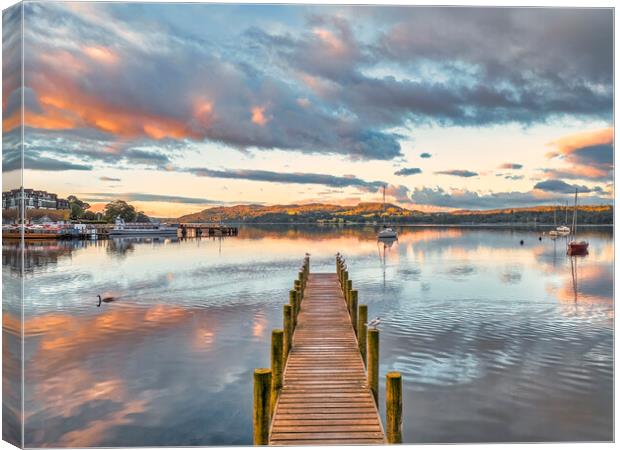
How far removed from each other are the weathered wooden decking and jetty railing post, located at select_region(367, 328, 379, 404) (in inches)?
5.6

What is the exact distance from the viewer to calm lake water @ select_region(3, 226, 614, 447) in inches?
317

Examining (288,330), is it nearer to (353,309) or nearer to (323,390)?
(323,390)

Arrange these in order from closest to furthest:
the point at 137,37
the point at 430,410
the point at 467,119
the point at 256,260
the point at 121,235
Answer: the point at 430,410 < the point at 137,37 < the point at 467,119 < the point at 256,260 < the point at 121,235

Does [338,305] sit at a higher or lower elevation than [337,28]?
lower

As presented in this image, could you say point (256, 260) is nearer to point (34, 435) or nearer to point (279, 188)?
point (279, 188)

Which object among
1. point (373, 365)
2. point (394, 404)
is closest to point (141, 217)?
point (373, 365)

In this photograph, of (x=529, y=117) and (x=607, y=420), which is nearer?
(x=607, y=420)

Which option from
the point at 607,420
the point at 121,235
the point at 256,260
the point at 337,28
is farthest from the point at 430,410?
the point at 121,235

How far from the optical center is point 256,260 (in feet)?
119

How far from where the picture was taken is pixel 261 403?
5.34m

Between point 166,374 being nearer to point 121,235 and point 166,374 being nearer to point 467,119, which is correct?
point 467,119

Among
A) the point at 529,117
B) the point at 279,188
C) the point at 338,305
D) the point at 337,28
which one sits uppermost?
the point at 337,28

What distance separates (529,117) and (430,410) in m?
7.15

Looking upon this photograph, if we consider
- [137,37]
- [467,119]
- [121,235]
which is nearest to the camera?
[137,37]
